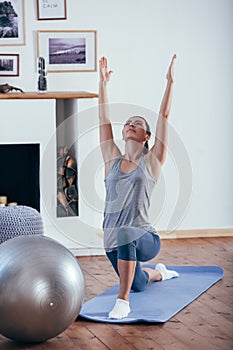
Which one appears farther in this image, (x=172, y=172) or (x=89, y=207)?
(x=172, y=172)

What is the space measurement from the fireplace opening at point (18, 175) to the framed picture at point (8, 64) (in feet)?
1.58

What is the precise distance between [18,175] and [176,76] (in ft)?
4.18

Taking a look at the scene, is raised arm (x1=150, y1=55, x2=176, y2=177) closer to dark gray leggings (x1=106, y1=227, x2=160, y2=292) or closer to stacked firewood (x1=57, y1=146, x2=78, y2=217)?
dark gray leggings (x1=106, y1=227, x2=160, y2=292)

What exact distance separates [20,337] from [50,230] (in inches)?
72.1

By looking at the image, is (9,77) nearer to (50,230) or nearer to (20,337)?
(50,230)

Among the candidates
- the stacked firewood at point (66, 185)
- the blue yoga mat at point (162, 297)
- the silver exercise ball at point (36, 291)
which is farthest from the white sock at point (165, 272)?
the silver exercise ball at point (36, 291)

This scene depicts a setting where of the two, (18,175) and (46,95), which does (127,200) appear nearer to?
(46,95)

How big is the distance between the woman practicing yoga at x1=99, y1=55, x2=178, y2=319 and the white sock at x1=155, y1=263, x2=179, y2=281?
44cm

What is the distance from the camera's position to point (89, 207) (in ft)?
17.2

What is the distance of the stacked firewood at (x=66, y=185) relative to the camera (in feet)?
17.1

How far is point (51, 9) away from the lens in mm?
5461

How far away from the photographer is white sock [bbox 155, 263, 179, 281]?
4628 mm

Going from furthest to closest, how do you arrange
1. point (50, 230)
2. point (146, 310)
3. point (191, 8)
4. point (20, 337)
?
point (191, 8), point (50, 230), point (146, 310), point (20, 337)

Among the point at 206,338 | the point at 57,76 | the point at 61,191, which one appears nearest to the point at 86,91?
the point at 57,76
